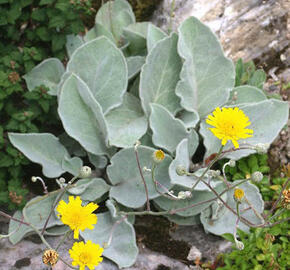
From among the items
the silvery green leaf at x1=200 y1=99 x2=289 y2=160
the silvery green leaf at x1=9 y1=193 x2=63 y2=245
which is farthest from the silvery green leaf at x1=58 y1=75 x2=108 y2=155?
the silvery green leaf at x1=200 y1=99 x2=289 y2=160

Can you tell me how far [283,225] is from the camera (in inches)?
83.7

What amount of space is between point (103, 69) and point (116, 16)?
0.60 m

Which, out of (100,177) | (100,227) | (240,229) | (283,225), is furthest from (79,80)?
(283,225)

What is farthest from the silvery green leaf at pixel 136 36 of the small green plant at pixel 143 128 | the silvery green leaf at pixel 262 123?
the silvery green leaf at pixel 262 123

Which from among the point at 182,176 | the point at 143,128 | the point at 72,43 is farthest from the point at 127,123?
the point at 72,43

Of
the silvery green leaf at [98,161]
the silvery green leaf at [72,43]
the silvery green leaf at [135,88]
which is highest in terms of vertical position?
the silvery green leaf at [72,43]

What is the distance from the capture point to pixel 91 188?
2328 millimetres

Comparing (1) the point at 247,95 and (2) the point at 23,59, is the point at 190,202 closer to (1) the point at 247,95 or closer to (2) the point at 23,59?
(1) the point at 247,95

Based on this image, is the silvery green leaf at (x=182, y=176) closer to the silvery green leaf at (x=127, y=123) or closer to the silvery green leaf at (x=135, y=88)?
the silvery green leaf at (x=127, y=123)

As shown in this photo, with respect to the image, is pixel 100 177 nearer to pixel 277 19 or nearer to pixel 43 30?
pixel 43 30

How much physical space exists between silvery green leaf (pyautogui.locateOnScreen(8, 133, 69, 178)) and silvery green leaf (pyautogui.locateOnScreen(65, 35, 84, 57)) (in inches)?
22.6

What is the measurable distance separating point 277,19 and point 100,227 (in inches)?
69.7

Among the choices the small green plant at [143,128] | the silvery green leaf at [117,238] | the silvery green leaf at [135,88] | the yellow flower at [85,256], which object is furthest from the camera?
the silvery green leaf at [135,88]

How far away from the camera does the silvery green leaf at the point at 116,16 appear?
9.45 ft
